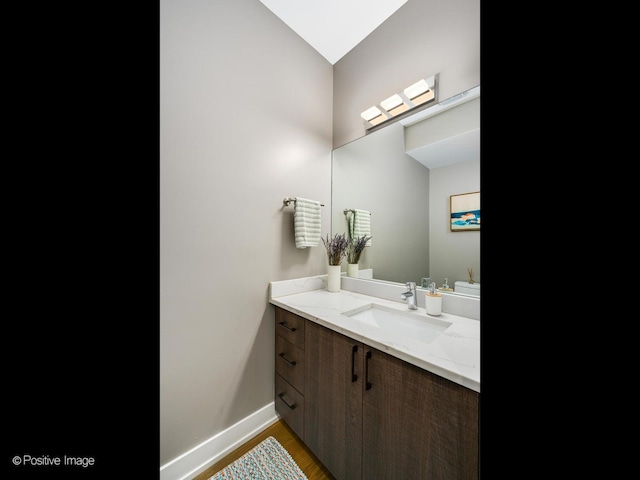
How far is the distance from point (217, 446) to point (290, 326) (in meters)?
0.63

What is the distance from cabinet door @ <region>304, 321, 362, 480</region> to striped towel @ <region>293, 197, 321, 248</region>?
509mm

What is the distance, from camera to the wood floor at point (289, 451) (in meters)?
1.15

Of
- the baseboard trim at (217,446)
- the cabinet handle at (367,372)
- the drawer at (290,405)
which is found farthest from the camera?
the drawer at (290,405)

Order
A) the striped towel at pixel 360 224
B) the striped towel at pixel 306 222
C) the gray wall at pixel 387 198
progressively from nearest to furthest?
the gray wall at pixel 387 198 < the striped towel at pixel 306 222 < the striped towel at pixel 360 224

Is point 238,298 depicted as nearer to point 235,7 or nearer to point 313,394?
point 313,394

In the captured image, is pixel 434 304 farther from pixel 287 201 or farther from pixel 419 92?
pixel 419 92

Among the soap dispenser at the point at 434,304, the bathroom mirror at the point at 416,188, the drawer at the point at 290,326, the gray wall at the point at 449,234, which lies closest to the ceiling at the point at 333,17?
the bathroom mirror at the point at 416,188

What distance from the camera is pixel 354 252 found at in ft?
5.55

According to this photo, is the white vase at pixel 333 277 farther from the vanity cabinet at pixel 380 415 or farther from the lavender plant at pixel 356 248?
the vanity cabinet at pixel 380 415

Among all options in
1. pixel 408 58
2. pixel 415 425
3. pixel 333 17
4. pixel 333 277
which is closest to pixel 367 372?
pixel 415 425

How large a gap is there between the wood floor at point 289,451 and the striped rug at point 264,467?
0.09 ft
